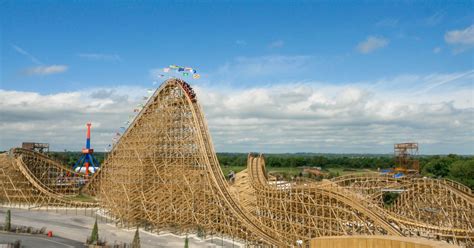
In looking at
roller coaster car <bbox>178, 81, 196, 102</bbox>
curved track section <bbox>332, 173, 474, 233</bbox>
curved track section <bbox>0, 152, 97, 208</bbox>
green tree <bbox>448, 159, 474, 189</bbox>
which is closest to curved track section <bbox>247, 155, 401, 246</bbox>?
curved track section <bbox>332, 173, 474, 233</bbox>

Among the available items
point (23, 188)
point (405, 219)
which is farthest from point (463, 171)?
point (23, 188)

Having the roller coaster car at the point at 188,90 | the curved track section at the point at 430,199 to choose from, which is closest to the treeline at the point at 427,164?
the curved track section at the point at 430,199

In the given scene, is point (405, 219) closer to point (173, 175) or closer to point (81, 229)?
point (173, 175)

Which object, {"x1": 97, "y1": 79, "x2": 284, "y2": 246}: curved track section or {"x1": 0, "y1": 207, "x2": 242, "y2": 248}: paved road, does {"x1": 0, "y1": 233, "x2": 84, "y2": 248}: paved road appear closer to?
{"x1": 0, "y1": 207, "x2": 242, "y2": 248}: paved road

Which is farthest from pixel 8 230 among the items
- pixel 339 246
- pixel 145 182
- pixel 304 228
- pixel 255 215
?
pixel 339 246

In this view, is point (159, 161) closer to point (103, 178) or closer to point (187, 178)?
point (187, 178)

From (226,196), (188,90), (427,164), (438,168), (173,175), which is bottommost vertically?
(226,196)

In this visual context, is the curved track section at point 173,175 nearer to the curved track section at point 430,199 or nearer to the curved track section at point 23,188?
the curved track section at point 430,199
